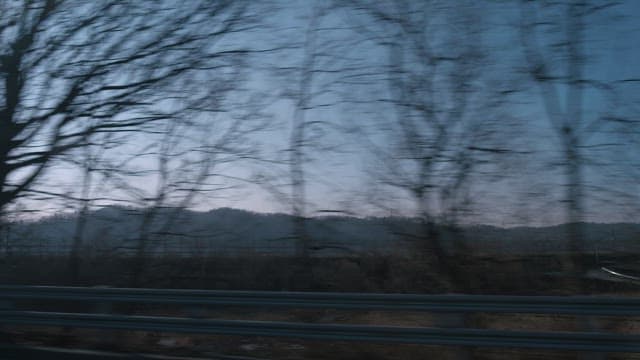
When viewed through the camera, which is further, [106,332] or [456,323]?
[106,332]

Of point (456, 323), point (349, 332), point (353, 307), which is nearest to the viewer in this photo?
point (456, 323)

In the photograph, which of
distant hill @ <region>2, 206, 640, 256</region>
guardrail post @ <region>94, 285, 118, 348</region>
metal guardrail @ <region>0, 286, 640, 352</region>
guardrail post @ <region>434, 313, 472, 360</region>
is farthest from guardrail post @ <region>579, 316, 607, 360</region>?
guardrail post @ <region>94, 285, 118, 348</region>

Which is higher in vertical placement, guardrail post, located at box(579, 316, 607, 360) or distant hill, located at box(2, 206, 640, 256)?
guardrail post, located at box(579, 316, 607, 360)

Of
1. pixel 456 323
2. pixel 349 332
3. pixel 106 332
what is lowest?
pixel 106 332

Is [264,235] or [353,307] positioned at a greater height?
[353,307]

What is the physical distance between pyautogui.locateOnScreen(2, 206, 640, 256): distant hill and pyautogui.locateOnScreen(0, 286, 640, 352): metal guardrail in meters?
2.45

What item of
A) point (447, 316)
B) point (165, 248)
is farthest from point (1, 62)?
point (447, 316)

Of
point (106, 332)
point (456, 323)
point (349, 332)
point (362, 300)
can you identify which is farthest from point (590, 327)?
point (106, 332)

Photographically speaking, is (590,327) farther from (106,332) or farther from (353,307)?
(106,332)

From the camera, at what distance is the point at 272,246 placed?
11.8 meters

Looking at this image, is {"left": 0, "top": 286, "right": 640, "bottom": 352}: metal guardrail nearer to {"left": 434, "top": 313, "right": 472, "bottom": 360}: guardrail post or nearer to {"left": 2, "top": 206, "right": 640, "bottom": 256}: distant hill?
{"left": 434, "top": 313, "right": 472, "bottom": 360}: guardrail post

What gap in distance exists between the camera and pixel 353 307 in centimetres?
852

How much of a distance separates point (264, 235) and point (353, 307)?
3586 millimetres

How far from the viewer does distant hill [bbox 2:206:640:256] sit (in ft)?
33.2
